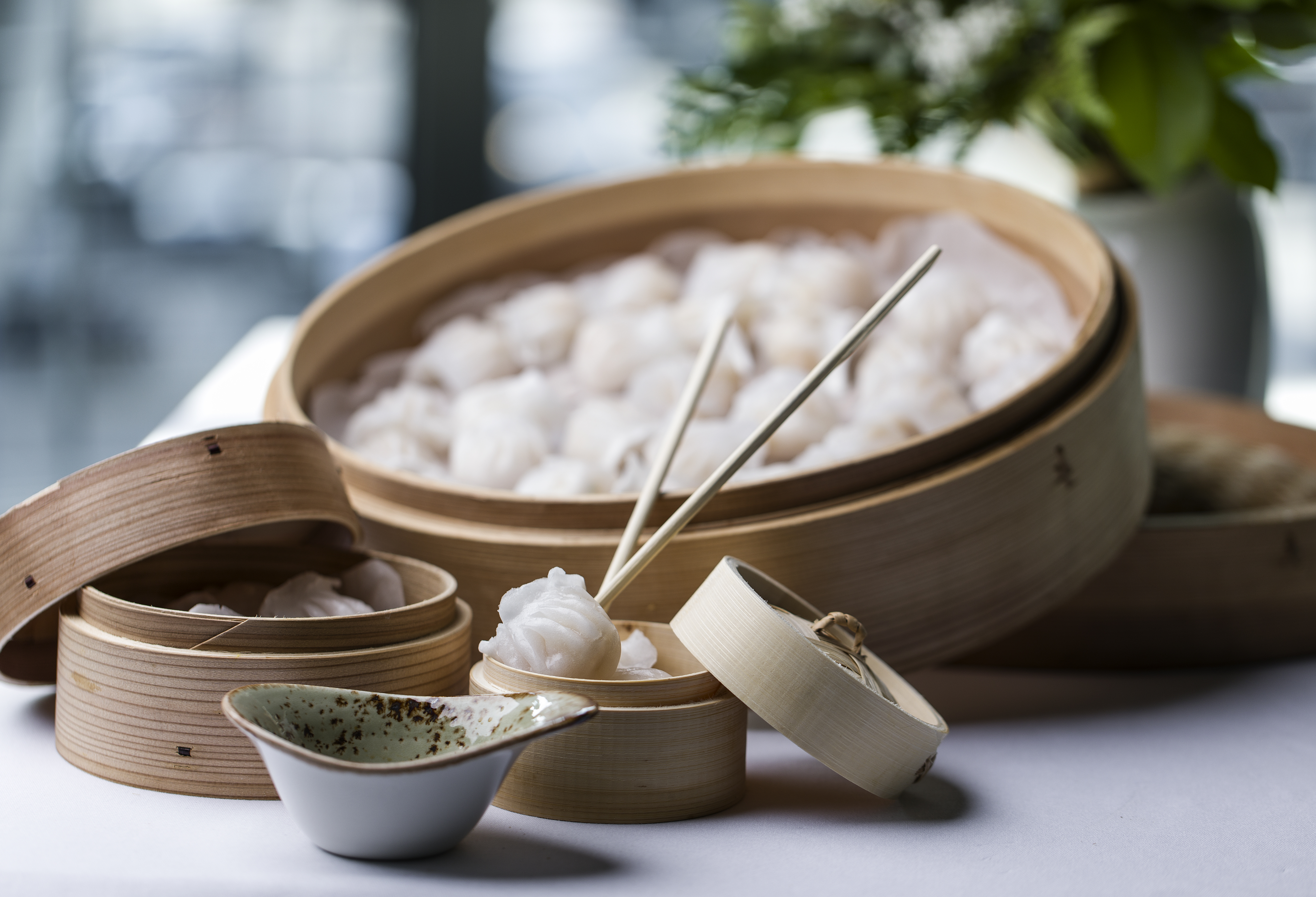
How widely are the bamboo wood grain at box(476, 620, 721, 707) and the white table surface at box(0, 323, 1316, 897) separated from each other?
9cm

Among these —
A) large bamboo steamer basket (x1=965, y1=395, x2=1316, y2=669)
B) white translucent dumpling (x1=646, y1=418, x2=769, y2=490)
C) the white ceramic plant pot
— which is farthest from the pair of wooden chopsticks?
the white ceramic plant pot

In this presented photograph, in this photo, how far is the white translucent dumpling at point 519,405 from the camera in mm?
1345

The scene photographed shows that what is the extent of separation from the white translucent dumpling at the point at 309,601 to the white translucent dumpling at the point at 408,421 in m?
0.36

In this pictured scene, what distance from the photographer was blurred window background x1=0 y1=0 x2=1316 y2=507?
3.18 metres

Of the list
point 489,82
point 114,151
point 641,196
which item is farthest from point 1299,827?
point 114,151

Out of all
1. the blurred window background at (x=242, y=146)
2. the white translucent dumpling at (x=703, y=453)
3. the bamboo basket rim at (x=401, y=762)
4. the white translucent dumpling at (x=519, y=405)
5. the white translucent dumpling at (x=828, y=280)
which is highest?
the bamboo basket rim at (x=401, y=762)

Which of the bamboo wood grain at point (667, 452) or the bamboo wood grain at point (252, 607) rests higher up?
the bamboo wood grain at point (667, 452)

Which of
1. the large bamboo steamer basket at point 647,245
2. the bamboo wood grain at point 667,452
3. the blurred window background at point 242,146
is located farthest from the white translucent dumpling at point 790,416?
the blurred window background at point 242,146

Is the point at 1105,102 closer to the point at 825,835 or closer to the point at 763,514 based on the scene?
the point at 763,514

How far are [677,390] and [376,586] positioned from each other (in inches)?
19.2

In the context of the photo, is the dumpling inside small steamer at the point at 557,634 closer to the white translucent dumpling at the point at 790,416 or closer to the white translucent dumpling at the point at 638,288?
the white translucent dumpling at the point at 790,416

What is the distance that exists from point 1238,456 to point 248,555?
1.28m

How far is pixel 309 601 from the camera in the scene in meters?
0.97

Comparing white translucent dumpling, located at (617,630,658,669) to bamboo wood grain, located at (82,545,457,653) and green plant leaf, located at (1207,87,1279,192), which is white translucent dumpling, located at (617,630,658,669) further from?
green plant leaf, located at (1207,87,1279,192)
